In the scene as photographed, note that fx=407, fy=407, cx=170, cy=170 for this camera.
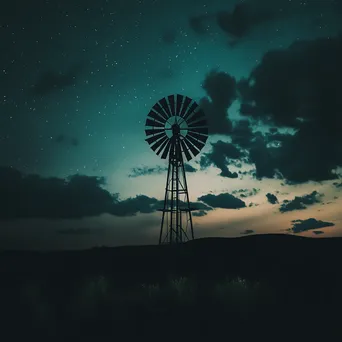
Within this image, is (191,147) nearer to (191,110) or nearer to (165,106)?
(191,110)

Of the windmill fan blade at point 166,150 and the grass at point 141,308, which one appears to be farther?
the windmill fan blade at point 166,150

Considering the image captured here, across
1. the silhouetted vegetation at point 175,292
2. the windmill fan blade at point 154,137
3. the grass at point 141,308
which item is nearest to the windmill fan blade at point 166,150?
the windmill fan blade at point 154,137

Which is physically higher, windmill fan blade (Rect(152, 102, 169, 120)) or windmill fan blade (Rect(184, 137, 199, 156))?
windmill fan blade (Rect(152, 102, 169, 120))

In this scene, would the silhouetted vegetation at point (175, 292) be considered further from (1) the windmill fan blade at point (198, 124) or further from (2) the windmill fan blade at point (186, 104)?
(2) the windmill fan blade at point (186, 104)

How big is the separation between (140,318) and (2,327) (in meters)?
5.55

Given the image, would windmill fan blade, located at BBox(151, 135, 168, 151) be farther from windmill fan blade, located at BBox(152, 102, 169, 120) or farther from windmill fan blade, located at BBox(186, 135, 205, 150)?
windmill fan blade, located at BBox(186, 135, 205, 150)

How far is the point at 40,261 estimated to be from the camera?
2061 centimetres

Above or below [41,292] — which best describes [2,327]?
below

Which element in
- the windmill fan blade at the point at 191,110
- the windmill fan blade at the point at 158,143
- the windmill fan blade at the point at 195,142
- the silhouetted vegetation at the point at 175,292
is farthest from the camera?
the windmill fan blade at the point at 195,142

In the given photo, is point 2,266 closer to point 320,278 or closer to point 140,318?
point 140,318

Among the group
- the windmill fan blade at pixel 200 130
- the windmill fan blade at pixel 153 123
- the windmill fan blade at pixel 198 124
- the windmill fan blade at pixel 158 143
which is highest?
the windmill fan blade at pixel 153 123

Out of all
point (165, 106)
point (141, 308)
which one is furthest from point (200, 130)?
point (141, 308)

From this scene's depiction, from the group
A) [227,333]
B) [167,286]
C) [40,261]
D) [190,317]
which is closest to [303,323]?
[227,333]

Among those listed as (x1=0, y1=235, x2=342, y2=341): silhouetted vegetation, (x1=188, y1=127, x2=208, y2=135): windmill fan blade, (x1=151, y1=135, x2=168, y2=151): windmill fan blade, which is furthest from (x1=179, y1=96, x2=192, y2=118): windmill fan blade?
(x1=0, y1=235, x2=342, y2=341): silhouetted vegetation
